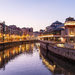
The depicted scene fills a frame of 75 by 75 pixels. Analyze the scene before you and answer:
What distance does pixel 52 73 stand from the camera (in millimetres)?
33812

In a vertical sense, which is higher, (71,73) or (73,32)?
(73,32)

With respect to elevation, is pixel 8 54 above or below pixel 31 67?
above

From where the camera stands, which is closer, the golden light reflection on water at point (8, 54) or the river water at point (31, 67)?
the river water at point (31, 67)

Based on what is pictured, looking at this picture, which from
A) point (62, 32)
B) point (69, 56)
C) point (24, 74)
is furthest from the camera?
point (62, 32)

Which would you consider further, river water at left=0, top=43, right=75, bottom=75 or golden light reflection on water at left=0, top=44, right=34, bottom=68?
golden light reflection on water at left=0, top=44, right=34, bottom=68

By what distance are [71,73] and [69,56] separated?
10.2m

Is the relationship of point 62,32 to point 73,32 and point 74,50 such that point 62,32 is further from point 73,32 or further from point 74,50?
point 74,50

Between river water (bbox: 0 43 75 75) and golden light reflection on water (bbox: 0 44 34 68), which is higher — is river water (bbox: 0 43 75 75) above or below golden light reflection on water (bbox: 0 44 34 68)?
below

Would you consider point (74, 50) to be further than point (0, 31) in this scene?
No

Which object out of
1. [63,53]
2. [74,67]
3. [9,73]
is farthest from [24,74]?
[63,53]

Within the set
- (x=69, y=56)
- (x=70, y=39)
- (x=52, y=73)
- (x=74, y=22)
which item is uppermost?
(x=74, y=22)

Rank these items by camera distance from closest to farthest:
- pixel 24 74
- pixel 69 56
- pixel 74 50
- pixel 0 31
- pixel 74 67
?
pixel 24 74
pixel 74 67
pixel 74 50
pixel 69 56
pixel 0 31

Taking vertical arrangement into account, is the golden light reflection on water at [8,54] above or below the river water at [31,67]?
above

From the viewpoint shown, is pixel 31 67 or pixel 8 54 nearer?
pixel 31 67
